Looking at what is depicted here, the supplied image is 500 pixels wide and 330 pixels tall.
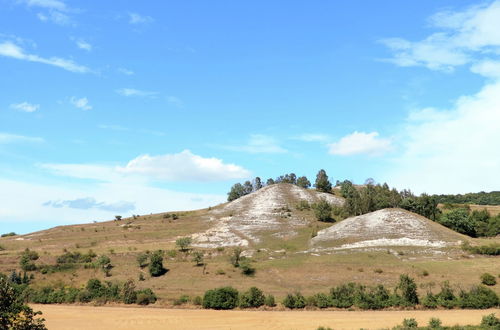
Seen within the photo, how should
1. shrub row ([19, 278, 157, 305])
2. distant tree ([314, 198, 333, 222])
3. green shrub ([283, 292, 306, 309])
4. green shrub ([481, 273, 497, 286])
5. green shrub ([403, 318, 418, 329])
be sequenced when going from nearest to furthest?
green shrub ([403, 318, 418, 329]), green shrub ([283, 292, 306, 309]), shrub row ([19, 278, 157, 305]), green shrub ([481, 273, 497, 286]), distant tree ([314, 198, 333, 222])

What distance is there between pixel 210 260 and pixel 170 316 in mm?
35533

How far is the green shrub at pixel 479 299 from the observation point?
4959 cm

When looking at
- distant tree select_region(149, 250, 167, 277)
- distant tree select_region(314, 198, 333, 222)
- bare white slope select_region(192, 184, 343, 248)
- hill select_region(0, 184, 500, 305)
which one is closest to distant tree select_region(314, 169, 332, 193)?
bare white slope select_region(192, 184, 343, 248)

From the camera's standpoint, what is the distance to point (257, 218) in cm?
12631

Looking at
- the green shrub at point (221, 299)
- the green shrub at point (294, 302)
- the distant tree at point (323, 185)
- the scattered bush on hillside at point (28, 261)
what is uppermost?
the distant tree at point (323, 185)

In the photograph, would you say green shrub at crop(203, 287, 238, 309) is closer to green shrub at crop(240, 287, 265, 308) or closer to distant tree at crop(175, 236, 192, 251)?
green shrub at crop(240, 287, 265, 308)

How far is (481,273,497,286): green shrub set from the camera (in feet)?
196

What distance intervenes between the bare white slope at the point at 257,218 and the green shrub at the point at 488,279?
51466 mm

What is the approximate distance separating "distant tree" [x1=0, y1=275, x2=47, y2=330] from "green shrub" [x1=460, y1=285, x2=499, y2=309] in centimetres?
4858

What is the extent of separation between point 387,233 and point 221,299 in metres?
51.7

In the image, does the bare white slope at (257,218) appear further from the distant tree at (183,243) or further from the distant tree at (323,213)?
the distant tree at (183,243)

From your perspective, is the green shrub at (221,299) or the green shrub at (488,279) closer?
the green shrub at (221,299)

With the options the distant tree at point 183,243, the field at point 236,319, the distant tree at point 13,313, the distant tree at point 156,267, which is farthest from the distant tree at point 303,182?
the distant tree at point 13,313

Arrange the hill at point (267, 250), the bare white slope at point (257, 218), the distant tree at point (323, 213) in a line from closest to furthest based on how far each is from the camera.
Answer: the hill at point (267, 250), the bare white slope at point (257, 218), the distant tree at point (323, 213)
